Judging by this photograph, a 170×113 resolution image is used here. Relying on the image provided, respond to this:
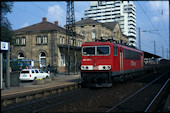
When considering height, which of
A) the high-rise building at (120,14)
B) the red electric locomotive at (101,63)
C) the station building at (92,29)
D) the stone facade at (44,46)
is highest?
the high-rise building at (120,14)

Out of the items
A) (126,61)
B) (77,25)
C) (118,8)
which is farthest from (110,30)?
(118,8)

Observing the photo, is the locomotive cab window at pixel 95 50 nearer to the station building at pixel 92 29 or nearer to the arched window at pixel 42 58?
the arched window at pixel 42 58

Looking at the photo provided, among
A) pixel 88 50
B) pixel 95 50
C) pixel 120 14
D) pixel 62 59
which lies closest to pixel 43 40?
pixel 62 59

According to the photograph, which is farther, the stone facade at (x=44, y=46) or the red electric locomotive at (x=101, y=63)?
the stone facade at (x=44, y=46)

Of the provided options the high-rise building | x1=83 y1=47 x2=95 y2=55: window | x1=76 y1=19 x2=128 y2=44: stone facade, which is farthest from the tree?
the high-rise building

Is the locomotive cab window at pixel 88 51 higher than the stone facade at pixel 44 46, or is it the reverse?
the stone facade at pixel 44 46

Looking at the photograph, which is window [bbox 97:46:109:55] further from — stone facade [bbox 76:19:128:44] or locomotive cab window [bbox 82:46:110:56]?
stone facade [bbox 76:19:128:44]

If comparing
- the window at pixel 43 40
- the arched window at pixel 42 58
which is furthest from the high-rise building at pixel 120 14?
the arched window at pixel 42 58

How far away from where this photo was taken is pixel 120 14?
12938 cm

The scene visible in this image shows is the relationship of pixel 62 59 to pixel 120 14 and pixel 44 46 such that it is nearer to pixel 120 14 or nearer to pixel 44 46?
pixel 44 46

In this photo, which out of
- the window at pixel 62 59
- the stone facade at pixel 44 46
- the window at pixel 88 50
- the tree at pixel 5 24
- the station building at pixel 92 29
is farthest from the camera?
the station building at pixel 92 29

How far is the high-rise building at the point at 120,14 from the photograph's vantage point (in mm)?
126950

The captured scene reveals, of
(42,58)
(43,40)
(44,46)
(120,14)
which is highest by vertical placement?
(120,14)

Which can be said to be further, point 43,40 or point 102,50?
point 43,40
